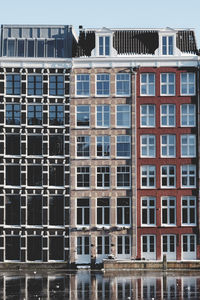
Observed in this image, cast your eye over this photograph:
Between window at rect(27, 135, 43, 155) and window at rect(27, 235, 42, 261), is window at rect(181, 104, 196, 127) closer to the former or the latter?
window at rect(27, 135, 43, 155)

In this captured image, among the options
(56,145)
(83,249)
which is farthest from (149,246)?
(56,145)

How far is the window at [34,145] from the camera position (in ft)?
274

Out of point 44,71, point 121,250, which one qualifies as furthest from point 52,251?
point 44,71

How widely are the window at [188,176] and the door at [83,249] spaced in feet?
36.1

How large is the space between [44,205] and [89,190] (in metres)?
4.67

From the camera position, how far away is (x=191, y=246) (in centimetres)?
8325

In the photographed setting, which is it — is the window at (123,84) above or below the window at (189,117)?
above

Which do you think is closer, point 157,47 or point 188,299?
point 188,299

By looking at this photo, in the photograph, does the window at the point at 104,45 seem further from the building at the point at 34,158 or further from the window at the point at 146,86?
the window at the point at 146,86

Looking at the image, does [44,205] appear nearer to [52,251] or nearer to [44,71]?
[52,251]

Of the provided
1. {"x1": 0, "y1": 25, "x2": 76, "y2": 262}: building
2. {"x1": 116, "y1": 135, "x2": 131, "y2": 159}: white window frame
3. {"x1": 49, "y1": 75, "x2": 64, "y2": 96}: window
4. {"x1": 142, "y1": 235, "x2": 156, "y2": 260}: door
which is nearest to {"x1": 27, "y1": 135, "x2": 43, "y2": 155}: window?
{"x1": 0, "y1": 25, "x2": 76, "y2": 262}: building

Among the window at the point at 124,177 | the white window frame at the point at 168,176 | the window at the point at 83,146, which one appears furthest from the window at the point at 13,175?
the white window frame at the point at 168,176

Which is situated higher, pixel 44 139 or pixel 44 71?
pixel 44 71

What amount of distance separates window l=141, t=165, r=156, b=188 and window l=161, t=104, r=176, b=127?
4.55m
